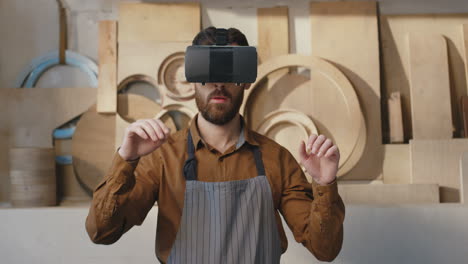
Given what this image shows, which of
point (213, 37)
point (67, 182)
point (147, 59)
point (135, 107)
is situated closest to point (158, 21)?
point (147, 59)

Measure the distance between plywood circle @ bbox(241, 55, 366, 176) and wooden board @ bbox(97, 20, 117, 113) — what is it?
2.39 ft

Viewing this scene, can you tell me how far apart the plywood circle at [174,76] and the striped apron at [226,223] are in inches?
47.6

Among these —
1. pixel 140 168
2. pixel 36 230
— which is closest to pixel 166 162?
pixel 140 168

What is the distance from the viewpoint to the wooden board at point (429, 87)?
2381 mm

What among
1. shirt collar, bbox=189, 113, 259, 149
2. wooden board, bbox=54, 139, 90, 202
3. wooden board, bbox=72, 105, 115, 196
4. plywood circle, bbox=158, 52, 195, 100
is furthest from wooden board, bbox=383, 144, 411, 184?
wooden board, bbox=54, 139, 90, 202

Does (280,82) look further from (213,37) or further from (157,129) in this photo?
(157,129)

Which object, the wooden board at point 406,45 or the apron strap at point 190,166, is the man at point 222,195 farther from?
the wooden board at point 406,45

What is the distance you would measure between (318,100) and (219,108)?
49.8 inches

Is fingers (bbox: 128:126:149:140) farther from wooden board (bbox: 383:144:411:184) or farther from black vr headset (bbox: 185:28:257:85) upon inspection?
wooden board (bbox: 383:144:411:184)

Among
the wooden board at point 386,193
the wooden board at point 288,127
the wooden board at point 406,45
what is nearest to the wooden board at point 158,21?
the wooden board at point 288,127

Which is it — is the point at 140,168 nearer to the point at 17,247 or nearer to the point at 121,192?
the point at 121,192

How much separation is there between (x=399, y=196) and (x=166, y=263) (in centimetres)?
137

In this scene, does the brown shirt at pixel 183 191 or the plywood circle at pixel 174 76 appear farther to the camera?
the plywood circle at pixel 174 76

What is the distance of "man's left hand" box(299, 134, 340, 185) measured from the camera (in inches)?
43.4
